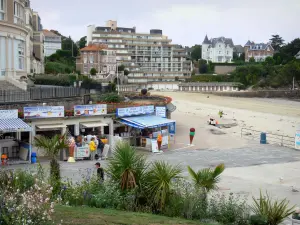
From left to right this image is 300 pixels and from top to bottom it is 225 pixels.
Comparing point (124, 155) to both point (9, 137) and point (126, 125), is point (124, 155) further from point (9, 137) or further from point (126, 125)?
point (126, 125)

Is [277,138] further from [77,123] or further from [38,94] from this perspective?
[38,94]

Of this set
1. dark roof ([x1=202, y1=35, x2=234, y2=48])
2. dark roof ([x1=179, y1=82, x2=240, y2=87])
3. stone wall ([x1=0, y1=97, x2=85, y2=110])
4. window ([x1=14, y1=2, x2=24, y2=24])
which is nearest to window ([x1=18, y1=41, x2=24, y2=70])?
window ([x1=14, y1=2, x2=24, y2=24])

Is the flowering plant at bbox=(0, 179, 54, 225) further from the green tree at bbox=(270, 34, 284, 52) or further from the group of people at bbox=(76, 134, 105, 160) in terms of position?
the green tree at bbox=(270, 34, 284, 52)

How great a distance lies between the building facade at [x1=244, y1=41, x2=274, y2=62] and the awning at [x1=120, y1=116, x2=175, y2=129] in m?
130

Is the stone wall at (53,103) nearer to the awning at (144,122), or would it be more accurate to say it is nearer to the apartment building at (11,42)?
the awning at (144,122)

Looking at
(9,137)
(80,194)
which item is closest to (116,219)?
(80,194)

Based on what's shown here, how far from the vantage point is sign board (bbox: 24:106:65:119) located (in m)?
21.6

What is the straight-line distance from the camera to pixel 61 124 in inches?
901

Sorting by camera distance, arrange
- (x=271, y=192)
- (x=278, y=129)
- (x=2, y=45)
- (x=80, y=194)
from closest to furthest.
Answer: (x=80, y=194) < (x=271, y=192) < (x=2, y=45) < (x=278, y=129)

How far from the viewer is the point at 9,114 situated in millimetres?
21016

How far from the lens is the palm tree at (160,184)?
10516 millimetres

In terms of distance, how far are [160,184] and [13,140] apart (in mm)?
12158

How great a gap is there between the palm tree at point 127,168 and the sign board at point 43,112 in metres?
11.5

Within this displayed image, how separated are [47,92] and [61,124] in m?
3.85
